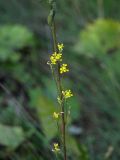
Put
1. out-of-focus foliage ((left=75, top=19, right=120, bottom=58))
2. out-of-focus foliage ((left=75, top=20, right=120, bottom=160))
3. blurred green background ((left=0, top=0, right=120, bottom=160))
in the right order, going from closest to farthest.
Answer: blurred green background ((left=0, top=0, right=120, bottom=160)) < out-of-focus foliage ((left=75, top=20, right=120, bottom=160)) < out-of-focus foliage ((left=75, top=19, right=120, bottom=58))

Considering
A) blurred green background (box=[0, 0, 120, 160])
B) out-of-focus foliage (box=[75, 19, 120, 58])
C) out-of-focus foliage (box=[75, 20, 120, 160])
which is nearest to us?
blurred green background (box=[0, 0, 120, 160])

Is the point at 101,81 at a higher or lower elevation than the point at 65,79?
lower

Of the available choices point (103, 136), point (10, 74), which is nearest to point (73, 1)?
point (10, 74)

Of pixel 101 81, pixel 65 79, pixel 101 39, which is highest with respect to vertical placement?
pixel 101 39

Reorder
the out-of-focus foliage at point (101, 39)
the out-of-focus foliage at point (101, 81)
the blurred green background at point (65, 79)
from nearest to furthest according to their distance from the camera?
the blurred green background at point (65, 79) → the out-of-focus foliage at point (101, 81) → the out-of-focus foliage at point (101, 39)

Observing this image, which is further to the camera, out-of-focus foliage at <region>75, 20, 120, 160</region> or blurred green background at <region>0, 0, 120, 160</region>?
out-of-focus foliage at <region>75, 20, 120, 160</region>

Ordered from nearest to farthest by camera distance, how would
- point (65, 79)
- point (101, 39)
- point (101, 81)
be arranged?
1. point (101, 81)
2. point (101, 39)
3. point (65, 79)

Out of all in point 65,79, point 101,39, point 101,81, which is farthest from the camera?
point 65,79

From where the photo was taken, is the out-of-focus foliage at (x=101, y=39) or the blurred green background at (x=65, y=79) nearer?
the blurred green background at (x=65, y=79)

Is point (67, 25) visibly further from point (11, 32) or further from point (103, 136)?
point (103, 136)
